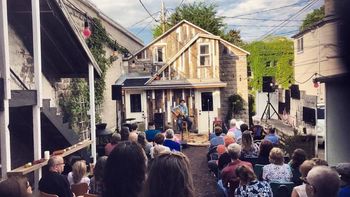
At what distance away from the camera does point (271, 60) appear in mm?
37500

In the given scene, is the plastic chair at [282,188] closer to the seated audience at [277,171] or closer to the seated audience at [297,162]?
the seated audience at [277,171]

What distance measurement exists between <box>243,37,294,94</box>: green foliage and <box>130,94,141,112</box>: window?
2036 cm

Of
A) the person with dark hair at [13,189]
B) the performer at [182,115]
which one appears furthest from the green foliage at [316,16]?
the performer at [182,115]

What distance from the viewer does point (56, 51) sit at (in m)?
8.98

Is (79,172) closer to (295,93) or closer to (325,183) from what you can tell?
(325,183)

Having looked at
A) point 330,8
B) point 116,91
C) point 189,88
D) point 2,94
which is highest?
point 330,8

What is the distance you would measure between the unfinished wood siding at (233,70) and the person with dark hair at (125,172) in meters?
17.1

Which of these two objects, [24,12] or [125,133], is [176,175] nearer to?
[125,133]

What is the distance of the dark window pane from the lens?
17.8 m

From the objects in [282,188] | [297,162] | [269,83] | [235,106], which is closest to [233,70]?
[269,83]

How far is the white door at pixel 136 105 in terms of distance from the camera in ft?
59.9

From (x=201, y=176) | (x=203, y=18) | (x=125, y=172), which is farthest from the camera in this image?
(x=203, y=18)

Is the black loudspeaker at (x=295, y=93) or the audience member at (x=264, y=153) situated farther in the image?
the black loudspeaker at (x=295, y=93)

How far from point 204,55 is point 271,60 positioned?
830 inches
